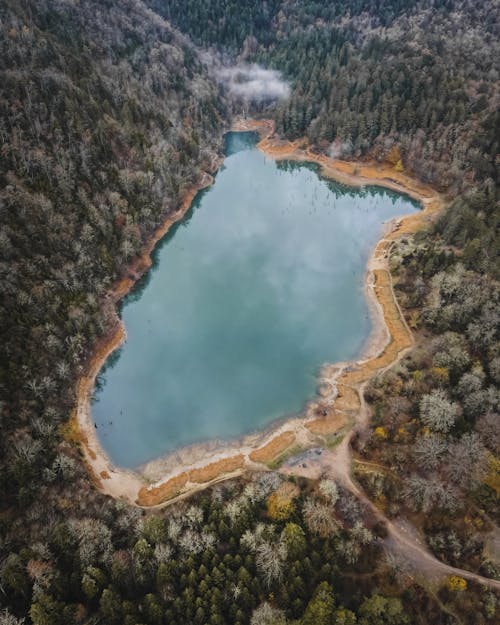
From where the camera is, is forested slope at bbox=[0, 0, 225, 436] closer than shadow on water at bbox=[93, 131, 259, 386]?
Yes

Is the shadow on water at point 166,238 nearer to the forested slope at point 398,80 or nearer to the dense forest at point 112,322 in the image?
the dense forest at point 112,322

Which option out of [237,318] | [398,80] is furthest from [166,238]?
[398,80]

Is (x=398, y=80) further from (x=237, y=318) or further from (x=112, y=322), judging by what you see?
(x=112, y=322)

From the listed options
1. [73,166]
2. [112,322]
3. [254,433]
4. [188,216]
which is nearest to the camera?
[254,433]

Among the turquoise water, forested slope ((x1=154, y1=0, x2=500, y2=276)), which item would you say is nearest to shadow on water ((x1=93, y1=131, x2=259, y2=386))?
the turquoise water

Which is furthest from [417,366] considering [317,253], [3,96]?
[3,96]

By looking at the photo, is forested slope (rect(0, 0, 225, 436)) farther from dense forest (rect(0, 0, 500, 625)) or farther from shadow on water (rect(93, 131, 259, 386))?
shadow on water (rect(93, 131, 259, 386))
